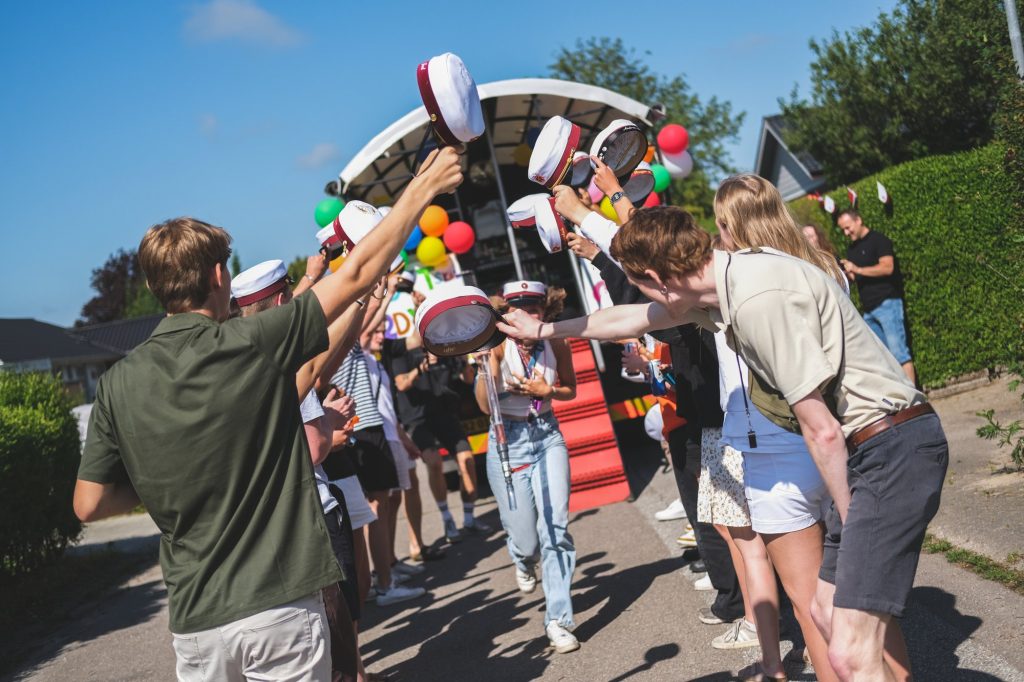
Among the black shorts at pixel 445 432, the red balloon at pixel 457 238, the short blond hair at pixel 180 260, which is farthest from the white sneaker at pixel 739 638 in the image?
the red balloon at pixel 457 238

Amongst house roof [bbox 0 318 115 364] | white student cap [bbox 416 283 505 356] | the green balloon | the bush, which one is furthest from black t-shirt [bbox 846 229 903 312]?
house roof [bbox 0 318 115 364]

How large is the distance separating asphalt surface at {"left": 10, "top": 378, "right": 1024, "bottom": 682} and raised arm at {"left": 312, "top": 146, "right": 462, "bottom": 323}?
3.00 meters

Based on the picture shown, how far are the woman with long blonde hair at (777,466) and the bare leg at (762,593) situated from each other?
11 mm

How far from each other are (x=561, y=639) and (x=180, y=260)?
357cm

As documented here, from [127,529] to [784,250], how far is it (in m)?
14.0

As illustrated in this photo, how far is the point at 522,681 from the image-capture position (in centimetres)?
505

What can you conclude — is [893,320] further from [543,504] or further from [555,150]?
[555,150]

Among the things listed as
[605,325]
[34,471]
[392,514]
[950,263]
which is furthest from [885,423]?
[950,263]

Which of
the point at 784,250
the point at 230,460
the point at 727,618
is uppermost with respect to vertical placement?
the point at 784,250

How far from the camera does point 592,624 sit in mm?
5805

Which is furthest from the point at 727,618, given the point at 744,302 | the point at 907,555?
the point at 744,302

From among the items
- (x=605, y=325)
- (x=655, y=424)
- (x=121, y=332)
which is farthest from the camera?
(x=121, y=332)

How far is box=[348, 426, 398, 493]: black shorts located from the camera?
7074mm

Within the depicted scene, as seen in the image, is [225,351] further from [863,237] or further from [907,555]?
[863,237]
